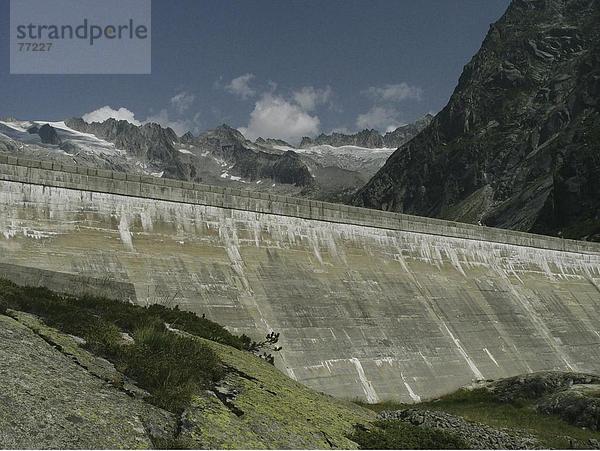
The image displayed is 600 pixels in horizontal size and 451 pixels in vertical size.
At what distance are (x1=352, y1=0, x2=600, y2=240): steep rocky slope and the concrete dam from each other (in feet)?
157

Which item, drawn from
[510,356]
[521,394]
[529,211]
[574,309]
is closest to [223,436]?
[521,394]

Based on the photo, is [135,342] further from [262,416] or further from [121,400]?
[262,416]

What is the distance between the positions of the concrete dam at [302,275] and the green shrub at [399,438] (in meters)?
10.3

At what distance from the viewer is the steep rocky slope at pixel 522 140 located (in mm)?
94625

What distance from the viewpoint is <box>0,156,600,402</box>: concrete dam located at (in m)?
22.6

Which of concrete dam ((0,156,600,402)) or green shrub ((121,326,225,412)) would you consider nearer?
green shrub ((121,326,225,412))

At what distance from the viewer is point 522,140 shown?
467 feet

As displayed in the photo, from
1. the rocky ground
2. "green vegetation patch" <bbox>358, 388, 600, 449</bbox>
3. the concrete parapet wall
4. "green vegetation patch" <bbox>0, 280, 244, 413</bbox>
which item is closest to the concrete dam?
the concrete parapet wall

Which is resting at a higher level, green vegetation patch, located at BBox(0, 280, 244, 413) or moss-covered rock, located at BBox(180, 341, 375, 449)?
green vegetation patch, located at BBox(0, 280, 244, 413)

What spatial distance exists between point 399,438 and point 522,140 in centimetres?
14421

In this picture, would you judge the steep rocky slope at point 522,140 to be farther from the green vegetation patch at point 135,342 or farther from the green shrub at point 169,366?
the green shrub at point 169,366

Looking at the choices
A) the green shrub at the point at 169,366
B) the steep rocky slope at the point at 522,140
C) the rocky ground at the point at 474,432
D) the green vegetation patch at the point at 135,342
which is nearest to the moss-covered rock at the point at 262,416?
the green shrub at the point at 169,366

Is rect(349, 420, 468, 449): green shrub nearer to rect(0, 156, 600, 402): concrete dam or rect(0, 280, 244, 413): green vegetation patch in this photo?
rect(0, 280, 244, 413): green vegetation patch

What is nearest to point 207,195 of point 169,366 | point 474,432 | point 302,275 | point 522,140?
point 302,275
